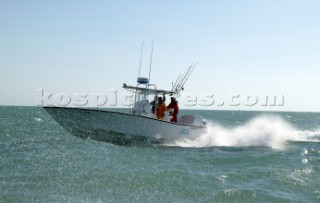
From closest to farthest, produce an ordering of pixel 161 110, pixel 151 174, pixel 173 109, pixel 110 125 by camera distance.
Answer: pixel 151 174, pixel 110 125, pixel 161 110, pixel 173 109

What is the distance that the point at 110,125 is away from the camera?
52.2 ft

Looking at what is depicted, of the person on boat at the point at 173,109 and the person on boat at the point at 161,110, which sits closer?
the person on boat at the point at 161,110

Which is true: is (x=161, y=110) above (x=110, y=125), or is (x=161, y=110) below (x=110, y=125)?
above

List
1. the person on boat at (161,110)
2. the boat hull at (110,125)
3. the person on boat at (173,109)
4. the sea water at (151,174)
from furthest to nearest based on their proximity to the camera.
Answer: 1. the person on boat at (173,109)
2. the person on boat at (161,110)
3. the boat hull at (110,125)
4. the sea water at (151,174)

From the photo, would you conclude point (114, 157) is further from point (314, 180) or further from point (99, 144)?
point (314, 180)

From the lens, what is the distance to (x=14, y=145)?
1825 cm

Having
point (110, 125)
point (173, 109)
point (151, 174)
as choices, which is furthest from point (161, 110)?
point (151, 174)

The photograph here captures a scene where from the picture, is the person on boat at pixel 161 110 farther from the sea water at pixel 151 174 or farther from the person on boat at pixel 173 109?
the sea water at pixel 151 174

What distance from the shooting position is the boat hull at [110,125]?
1566 cm

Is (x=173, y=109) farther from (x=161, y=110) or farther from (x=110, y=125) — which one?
(x=110, y=125)

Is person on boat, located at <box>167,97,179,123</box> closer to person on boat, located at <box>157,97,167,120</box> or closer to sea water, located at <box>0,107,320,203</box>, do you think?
person on boat, located at <box>157,97,167,120</box>

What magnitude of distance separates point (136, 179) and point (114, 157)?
12.0 ft

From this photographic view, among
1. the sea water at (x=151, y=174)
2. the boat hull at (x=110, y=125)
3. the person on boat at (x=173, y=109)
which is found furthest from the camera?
the person on boat at (x=173, y=109)

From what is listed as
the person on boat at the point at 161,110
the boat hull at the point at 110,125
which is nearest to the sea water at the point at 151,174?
the boat hull at the point at 110,125
